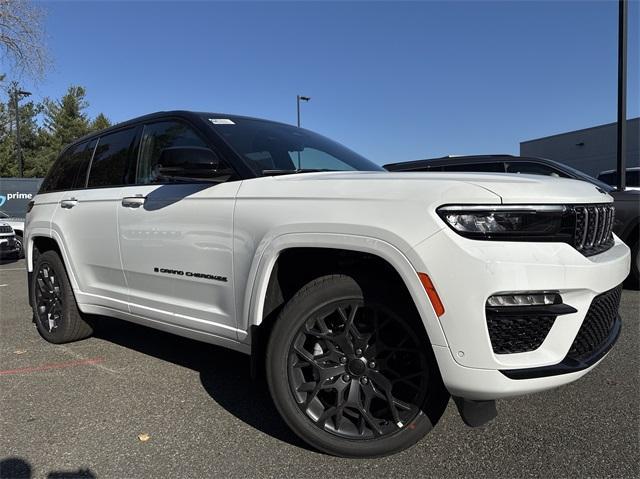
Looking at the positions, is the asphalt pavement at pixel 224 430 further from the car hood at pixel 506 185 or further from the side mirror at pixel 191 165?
the side mirror at pixel 191 165

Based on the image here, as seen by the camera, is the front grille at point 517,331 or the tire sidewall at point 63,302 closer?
the front grille at point 517,331

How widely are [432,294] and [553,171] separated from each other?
610cm

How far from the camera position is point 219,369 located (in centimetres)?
380

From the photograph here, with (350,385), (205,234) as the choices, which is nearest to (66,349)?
(205,234)

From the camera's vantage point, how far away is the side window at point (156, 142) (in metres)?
3.36

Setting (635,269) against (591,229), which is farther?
(635,269)

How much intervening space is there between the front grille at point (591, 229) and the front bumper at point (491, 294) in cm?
15

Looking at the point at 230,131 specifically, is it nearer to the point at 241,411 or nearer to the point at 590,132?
the point at 241,411

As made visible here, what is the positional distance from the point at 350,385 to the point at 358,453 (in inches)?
11.9

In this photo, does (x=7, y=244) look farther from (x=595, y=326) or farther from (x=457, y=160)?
(x=595, y=326)

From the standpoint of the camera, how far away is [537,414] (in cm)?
290

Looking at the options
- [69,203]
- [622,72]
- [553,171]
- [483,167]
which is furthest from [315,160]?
[622,72]

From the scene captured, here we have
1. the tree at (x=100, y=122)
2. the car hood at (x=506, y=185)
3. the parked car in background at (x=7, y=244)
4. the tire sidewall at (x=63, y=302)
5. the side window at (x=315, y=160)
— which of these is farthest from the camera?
the tree at (x=100, y=122)

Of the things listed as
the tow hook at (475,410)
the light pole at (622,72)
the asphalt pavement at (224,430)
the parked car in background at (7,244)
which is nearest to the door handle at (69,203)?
the asphalt pavement at (224,430)
